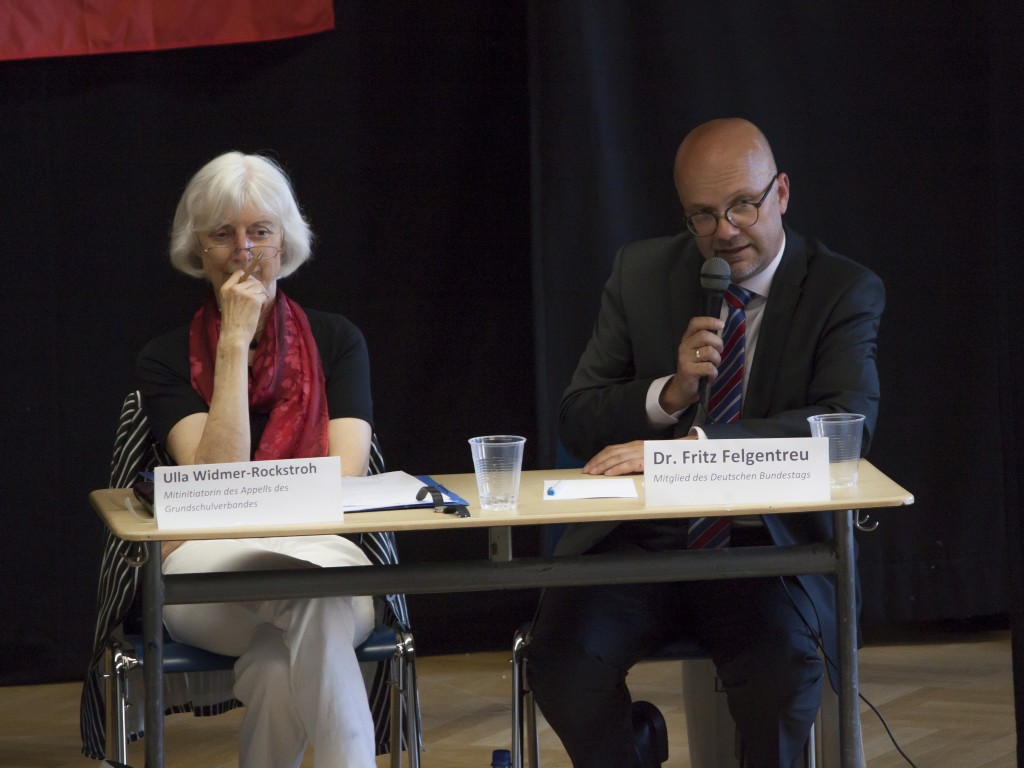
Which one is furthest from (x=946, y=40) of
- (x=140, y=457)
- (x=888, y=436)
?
(x=140, y=457)

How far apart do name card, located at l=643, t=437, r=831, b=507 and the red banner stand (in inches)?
83.8

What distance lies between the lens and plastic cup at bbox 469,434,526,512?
6.63ft

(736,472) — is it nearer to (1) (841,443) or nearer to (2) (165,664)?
(1) (841,443)

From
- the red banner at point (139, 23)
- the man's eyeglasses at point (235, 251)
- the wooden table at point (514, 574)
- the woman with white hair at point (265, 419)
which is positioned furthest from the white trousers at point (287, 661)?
the red banner at point (139, 23)

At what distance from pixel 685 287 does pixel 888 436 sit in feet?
4.82

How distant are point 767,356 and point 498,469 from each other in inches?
28.2

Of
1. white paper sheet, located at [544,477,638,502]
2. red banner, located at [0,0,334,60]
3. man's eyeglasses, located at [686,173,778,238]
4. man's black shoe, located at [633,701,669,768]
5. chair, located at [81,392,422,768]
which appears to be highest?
red banner, located at [0,0,334,60]

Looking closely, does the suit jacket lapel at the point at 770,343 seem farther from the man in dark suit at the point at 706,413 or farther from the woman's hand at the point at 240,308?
the woman's hand at the point at 240,308

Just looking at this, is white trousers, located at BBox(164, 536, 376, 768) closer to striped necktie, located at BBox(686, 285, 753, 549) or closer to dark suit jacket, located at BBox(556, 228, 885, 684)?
dark suit jacket, located at BBox(556, 228, 885, 684)

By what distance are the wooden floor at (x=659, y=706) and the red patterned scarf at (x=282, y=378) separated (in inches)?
34.4

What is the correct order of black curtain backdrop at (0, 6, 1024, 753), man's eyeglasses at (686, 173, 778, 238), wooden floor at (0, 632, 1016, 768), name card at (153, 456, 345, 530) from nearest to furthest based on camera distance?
name card at (153, 456, 345, 530)
man's eyeglasses at (686, 173, 778, 238)
wooden floor at (0, 632, 1016, 768)
black curtain backdrop at (0, 6, 1024, 753)

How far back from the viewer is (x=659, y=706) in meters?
3.46

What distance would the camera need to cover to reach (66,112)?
147 inches

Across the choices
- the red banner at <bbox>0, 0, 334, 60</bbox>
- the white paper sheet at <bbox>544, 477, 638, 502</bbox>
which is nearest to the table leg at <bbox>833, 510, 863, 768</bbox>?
the white paper sheet at <bbox>544, 477, 638, 502</bbox>
